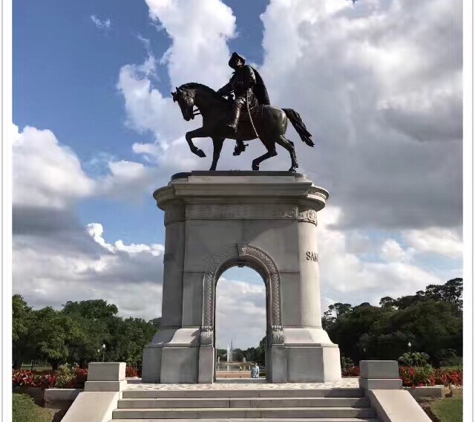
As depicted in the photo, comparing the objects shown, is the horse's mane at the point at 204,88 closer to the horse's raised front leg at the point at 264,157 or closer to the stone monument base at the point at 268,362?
the horse's raised front leg at the point at 264,157

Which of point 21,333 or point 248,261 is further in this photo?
point 21,333

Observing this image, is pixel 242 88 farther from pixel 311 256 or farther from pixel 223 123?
pixel 311 256

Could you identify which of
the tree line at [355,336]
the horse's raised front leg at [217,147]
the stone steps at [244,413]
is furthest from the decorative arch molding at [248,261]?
the tree line at [355,336]

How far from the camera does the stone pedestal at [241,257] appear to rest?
1936 cm

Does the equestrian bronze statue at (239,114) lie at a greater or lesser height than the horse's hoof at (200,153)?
greater

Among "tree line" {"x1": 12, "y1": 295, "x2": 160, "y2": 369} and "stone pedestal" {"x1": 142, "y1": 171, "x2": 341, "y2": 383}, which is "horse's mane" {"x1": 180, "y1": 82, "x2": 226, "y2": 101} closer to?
"stone pedestal" {"x1": 142, "y1": 171, "x2": 341, "y2": 383}

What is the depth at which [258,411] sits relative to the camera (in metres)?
14.7

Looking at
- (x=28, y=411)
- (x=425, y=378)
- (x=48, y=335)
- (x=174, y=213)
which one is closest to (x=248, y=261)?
(x=174, y=213)

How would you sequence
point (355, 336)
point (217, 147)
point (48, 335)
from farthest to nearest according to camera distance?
point (355, 336)
point (48, 335)
point (217, 147)

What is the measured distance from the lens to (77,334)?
77562mm

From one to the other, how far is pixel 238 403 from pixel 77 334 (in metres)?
67.4

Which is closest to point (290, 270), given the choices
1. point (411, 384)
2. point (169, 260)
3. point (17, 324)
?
point (169, 260)

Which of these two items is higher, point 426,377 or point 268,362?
point 268,362

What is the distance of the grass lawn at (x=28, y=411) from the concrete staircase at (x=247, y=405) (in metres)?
1.93
